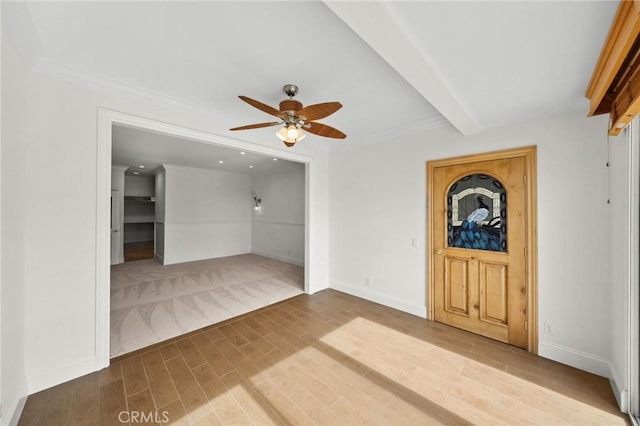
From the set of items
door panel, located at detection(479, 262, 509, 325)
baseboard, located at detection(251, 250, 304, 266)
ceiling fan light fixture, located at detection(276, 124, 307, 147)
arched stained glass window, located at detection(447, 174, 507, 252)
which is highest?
ceiling fan light fixture, located at detection(276, 124, 307, 147)

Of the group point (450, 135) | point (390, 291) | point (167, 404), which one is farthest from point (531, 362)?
point (167, 404)

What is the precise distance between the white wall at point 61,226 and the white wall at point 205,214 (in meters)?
4.77

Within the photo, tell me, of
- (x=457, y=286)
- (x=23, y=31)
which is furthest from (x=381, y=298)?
(x=23, y=31)

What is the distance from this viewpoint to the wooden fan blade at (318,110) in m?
1.90

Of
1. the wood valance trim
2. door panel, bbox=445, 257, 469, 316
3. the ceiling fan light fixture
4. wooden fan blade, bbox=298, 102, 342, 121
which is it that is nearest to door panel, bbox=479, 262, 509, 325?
door panel, bbox=445, 257, 469, 316

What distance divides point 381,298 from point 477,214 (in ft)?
6.14

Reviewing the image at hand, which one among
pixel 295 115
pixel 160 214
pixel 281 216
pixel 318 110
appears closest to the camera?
pixel 318 110

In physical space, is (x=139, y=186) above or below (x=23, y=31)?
below

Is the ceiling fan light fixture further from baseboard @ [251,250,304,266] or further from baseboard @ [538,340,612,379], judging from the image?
baseboard @ [251,250,304,266]

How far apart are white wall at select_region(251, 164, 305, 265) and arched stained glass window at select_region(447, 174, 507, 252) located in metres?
4.14

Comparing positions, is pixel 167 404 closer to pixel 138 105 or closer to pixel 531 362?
pixel 138 105

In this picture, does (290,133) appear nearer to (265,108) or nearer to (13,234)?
(265,108)

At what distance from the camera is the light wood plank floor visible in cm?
169

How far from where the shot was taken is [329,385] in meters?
1.99
